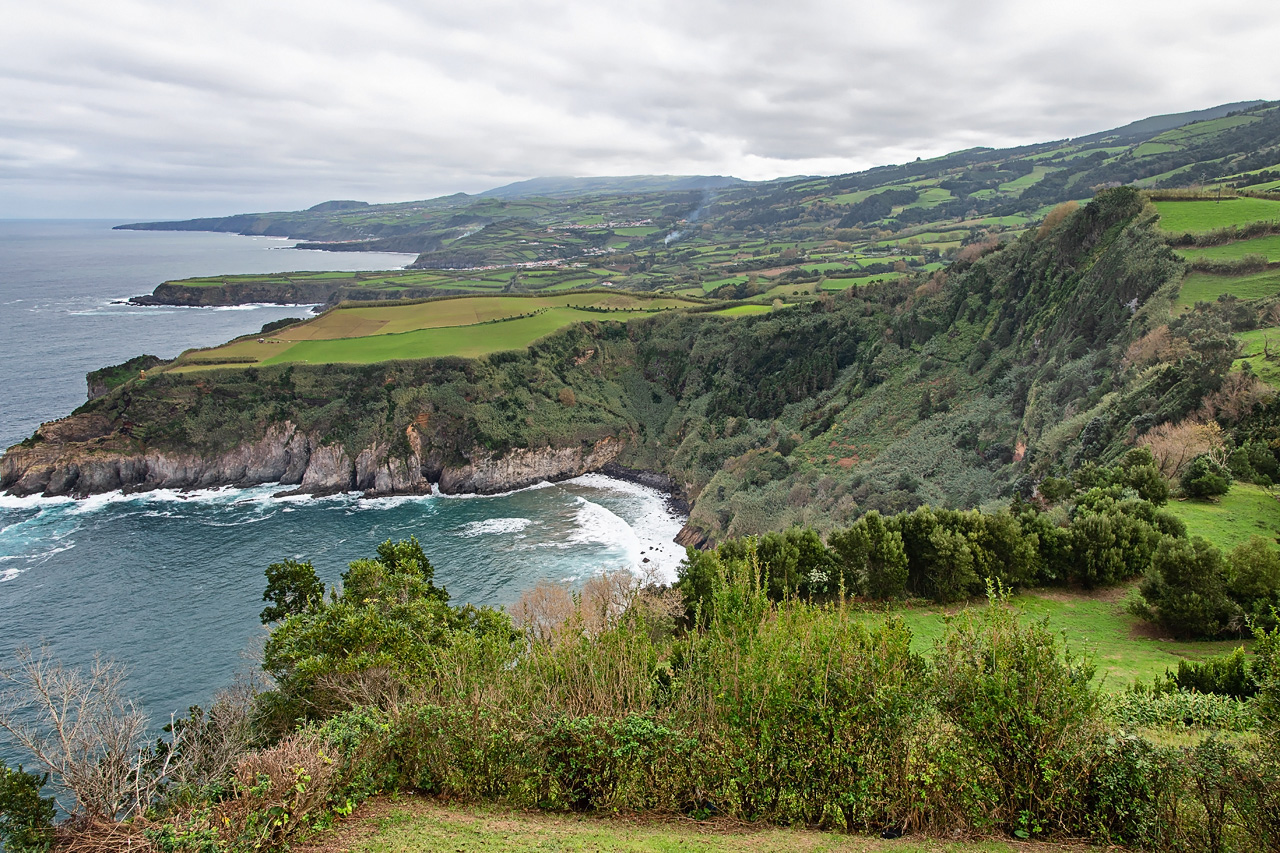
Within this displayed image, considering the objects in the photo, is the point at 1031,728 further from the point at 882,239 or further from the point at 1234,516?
the point at 882,239

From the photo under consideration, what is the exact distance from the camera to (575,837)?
12.6 metres

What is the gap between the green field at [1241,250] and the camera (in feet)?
151

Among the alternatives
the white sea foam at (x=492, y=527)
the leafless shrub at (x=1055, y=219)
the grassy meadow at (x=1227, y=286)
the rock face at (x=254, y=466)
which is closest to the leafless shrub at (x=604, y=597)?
the white sea foam at (x=492, y=527)

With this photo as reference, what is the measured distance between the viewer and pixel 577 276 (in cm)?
16025

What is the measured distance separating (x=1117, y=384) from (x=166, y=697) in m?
60.2

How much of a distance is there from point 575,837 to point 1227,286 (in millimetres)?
53675

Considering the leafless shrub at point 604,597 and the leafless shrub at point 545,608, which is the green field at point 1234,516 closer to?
the leafless shrub at point 604,597

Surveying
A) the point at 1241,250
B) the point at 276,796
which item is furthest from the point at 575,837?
the point at 1241,250

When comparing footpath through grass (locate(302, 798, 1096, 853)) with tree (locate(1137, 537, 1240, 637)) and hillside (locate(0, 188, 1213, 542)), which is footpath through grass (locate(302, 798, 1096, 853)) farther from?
hillside (locate(0, 188, 1213, 542))

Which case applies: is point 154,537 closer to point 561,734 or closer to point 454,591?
point 454,591

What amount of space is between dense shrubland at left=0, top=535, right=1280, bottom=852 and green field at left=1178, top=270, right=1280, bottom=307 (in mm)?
36807

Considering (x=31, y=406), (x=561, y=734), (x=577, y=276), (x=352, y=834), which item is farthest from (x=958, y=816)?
(x=577, y=276)

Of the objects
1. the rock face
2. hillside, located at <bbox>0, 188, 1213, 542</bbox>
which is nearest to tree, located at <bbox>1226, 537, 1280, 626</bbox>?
hillside, located at <bbox>0, 188, 1213, 542</bbox>

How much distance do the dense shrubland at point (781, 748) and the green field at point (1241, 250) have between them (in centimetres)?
4211
